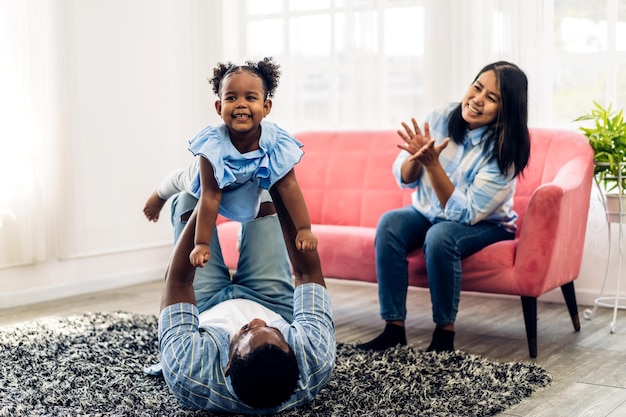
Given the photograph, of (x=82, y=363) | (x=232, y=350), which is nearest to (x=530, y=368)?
(x=232, y=350)

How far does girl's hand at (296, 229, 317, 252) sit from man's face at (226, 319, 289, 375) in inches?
9.7

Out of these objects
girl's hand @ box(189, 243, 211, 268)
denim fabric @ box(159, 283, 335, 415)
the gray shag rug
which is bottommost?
the gray shag rug

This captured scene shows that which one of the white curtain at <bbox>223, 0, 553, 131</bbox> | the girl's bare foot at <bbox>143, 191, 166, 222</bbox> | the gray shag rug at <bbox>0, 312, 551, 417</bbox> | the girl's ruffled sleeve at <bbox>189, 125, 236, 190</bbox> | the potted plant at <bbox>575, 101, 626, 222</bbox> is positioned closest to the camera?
the girl's ruffled sleeve at <bbox>189, 125, 236, 190</bbox>

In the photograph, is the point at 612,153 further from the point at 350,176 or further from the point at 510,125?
the point at 350,176

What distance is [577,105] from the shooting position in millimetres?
3914

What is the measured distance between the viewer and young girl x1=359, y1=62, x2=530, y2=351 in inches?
116

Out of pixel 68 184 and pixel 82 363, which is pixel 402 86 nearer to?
pixel 68 184

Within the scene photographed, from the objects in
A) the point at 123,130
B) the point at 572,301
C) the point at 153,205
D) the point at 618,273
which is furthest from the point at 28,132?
the point at 618,273

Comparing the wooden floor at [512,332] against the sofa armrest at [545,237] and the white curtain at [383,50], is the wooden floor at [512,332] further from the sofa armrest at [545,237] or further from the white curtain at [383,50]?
the white curtain at [383,50]

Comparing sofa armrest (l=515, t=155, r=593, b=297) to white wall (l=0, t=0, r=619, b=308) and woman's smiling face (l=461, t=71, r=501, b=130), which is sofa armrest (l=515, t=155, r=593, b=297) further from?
white wall (l=0, t=0, r=619, b=308)

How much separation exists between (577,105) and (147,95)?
2375mm

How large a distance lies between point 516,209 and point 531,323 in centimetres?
65

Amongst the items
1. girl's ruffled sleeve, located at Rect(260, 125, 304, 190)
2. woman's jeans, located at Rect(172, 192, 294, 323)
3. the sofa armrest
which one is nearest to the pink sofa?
the sofa armrest

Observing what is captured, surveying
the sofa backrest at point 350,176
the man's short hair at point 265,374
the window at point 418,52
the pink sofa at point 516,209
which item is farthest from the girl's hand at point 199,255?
the window at point 418,52
